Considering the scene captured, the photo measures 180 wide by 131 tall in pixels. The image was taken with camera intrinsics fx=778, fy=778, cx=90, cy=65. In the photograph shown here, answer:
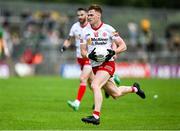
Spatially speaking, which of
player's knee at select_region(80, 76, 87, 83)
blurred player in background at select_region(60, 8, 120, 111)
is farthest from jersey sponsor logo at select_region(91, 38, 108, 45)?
player's knee at select_region(80, 76, 87, 83)

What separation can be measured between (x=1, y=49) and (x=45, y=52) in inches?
154

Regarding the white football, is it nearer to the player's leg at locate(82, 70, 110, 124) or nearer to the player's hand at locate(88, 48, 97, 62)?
the player's hand at locate(88, 48, 97, 62)

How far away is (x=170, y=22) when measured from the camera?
4488cm

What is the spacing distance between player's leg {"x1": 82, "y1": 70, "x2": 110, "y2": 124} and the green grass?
14cm

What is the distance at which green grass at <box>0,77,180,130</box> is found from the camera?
1596cm

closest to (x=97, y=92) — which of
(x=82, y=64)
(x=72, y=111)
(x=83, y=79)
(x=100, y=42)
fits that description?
(x=100, y=42)

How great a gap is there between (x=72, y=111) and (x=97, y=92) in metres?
3.07

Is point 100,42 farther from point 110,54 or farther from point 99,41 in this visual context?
point 110,54

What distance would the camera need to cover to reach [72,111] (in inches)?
760

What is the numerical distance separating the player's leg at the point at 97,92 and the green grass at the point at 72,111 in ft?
0.47

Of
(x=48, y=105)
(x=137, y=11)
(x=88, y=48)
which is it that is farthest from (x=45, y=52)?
(x=88, y=48)

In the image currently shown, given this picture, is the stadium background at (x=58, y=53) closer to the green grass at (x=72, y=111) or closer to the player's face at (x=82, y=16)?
the green grass at (x=72, y=111)

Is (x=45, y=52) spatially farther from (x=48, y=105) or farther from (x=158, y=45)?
(x=48, y=105)

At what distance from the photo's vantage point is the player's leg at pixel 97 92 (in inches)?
628
